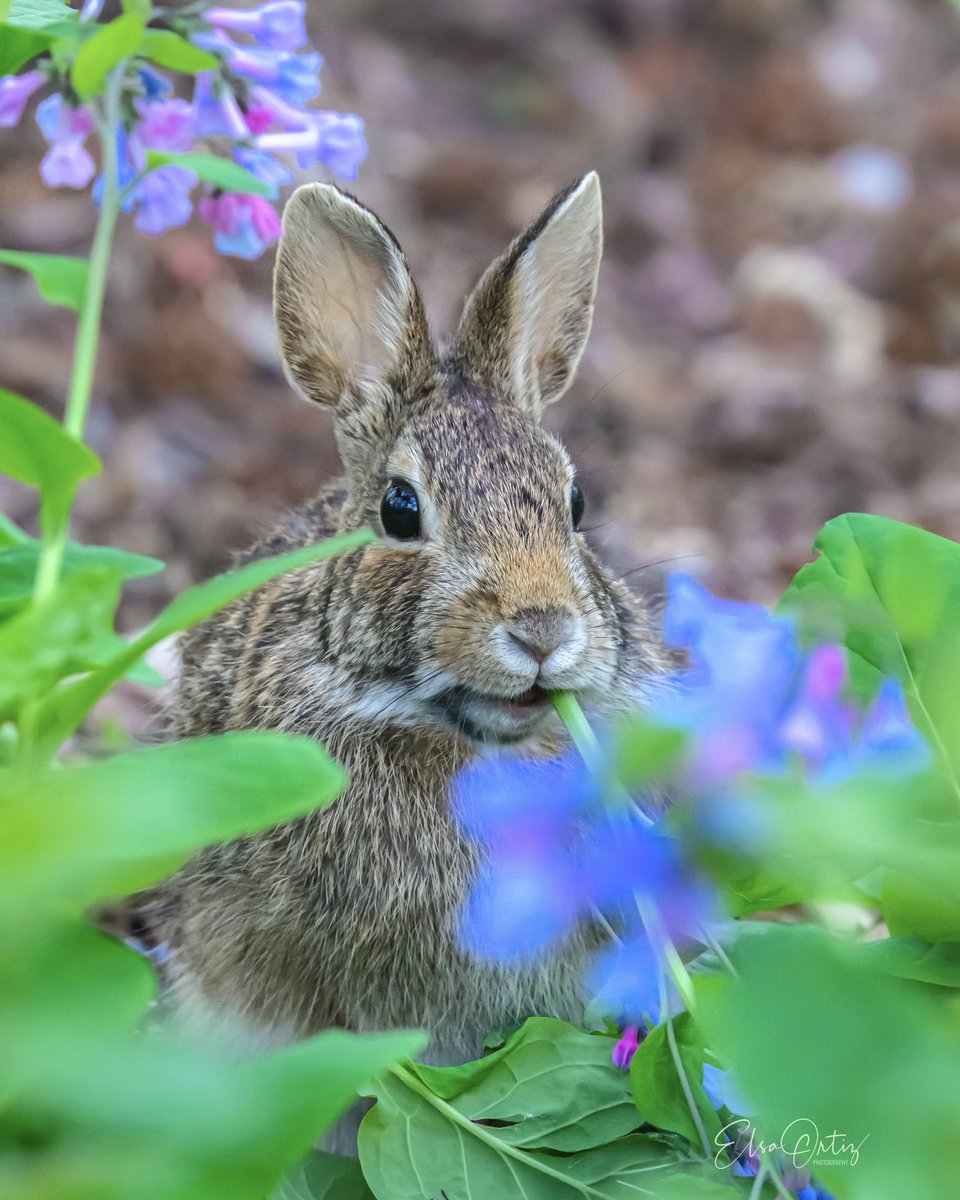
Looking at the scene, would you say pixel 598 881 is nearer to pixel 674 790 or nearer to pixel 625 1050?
pixel 674 790

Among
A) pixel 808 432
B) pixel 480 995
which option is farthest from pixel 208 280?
pixel 480 995

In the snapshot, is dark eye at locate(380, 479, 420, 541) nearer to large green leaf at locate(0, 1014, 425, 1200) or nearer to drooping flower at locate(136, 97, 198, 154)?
drooping flower at locate(136, 97, 198, 154)

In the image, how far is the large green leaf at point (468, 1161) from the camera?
182cm

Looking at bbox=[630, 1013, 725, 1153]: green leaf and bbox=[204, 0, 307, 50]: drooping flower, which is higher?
bbox=[204, 0, 307, 50]: drooping flower

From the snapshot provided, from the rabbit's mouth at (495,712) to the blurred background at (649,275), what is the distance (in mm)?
835

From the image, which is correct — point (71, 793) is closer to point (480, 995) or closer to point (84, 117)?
point (480, 995)

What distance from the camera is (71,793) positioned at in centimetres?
80

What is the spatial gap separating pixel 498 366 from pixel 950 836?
185cm

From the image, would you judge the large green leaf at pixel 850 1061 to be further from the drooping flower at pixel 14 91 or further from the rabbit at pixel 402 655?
the drooping flower at pixel 14 91

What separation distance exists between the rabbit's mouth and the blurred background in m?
0.83

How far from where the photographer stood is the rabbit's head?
6.92ft

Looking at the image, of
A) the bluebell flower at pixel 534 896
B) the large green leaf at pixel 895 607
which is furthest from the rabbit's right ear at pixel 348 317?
the bluebell flower at pixel 534 896

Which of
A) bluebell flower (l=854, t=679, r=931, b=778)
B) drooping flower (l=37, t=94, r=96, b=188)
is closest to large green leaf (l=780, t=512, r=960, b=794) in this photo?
bluebell flower (l=854, t=679, r=931, b=778)

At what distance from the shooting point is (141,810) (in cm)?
82
